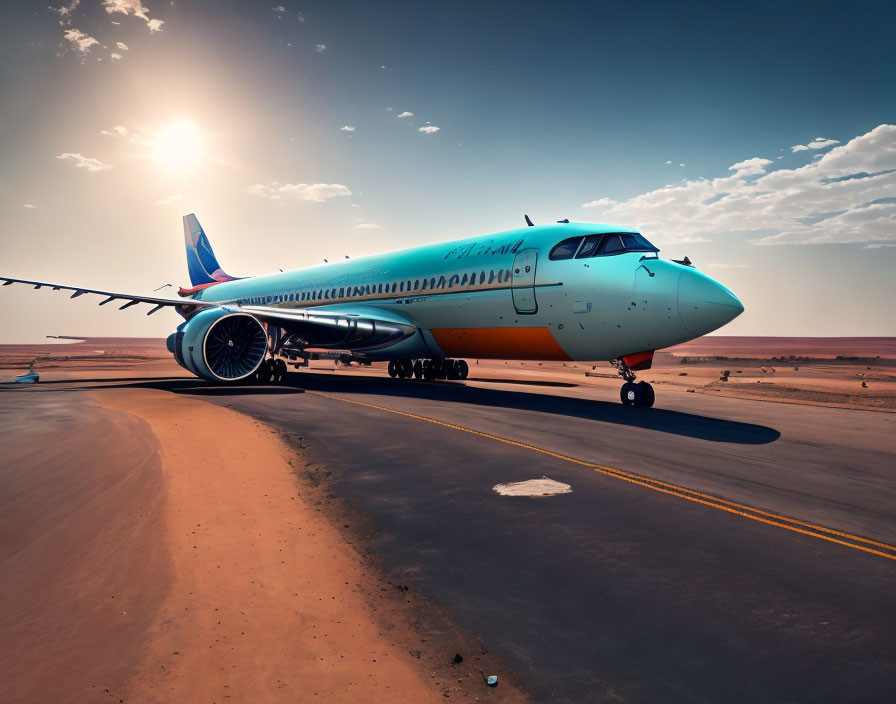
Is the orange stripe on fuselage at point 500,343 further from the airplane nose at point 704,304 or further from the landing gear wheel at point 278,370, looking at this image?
the landing gear wheel at point 278,370

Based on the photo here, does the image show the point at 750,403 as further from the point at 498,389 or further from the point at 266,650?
the point at 266,650

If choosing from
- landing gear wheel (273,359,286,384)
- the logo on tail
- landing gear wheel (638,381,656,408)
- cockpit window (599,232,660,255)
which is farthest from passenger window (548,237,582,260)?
the logo on tail

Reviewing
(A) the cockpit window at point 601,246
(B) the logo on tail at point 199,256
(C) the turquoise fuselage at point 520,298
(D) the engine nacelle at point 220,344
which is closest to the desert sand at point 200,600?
(C) the turquoise fuselage at point 520,298

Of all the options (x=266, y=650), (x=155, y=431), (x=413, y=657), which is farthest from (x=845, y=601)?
(x=155, y=431)

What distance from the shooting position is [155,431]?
982cm

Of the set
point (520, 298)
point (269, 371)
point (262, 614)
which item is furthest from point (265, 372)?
point (262, 614)

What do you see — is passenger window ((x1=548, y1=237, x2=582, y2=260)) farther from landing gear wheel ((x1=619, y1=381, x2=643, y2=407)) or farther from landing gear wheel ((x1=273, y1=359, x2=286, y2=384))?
landing gear wheel ((x1=273, y1=359, x2=286, y2=384))

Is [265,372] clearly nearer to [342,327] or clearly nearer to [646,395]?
[342,327]

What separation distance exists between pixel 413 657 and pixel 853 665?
2507mm

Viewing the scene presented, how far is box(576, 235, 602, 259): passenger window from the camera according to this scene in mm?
14389

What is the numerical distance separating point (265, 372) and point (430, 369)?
6905 mm

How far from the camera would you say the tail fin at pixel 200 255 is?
3694 cm

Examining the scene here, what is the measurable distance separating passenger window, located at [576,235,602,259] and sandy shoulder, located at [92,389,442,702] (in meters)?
10.5

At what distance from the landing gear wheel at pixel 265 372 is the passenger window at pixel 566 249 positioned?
12.4 metres
